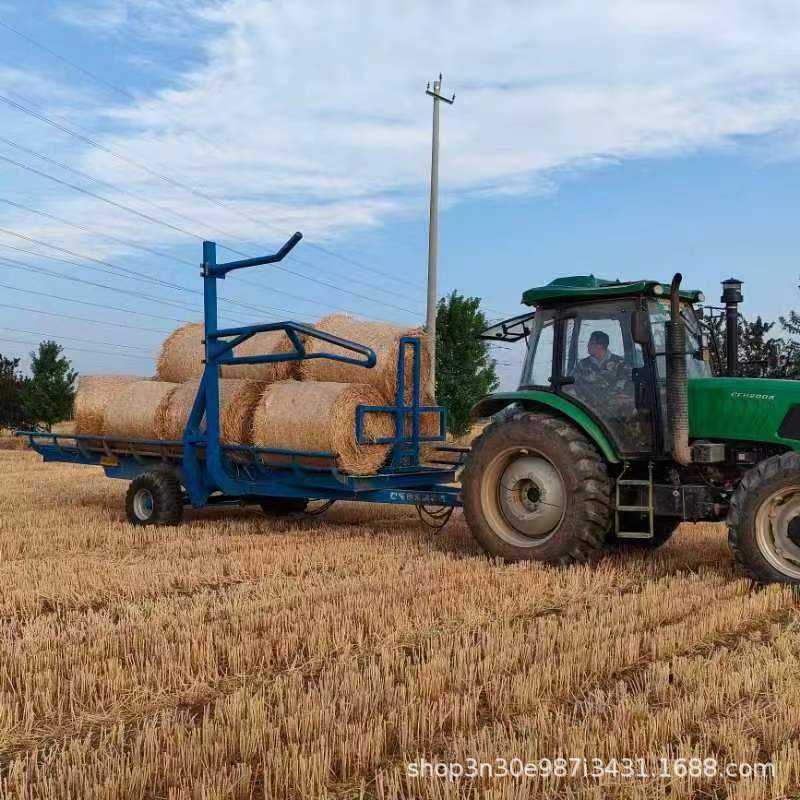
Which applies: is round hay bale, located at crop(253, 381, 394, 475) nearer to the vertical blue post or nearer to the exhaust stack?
the vertical blue post

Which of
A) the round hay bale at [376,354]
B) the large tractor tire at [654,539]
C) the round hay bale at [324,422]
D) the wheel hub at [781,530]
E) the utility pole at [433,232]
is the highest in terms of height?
the utility pole at [433,232]

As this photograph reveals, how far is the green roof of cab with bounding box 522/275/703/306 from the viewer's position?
6.84 m

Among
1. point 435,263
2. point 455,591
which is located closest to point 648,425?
point 455,591

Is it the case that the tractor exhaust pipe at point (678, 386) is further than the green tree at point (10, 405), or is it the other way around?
the green tree at point (10, 405)

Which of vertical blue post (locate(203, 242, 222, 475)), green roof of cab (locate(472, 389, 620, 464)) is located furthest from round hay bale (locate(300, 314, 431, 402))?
green roof of cab (locate(472, 389, 620, 464))

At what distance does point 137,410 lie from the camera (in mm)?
9938

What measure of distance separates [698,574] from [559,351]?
1.89 metres

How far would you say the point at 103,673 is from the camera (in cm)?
436

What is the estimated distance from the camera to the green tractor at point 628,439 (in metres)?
6.18

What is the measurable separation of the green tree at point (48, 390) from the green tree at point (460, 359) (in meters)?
11.3

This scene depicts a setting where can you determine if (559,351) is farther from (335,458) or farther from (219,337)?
(219,337)

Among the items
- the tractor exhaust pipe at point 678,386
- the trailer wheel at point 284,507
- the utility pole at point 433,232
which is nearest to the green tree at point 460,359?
the utility pole at point 433,232

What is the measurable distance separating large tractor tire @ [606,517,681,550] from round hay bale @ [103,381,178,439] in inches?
187

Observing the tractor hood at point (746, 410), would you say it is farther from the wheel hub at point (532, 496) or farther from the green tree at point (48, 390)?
the green tree at point (48, 390)
